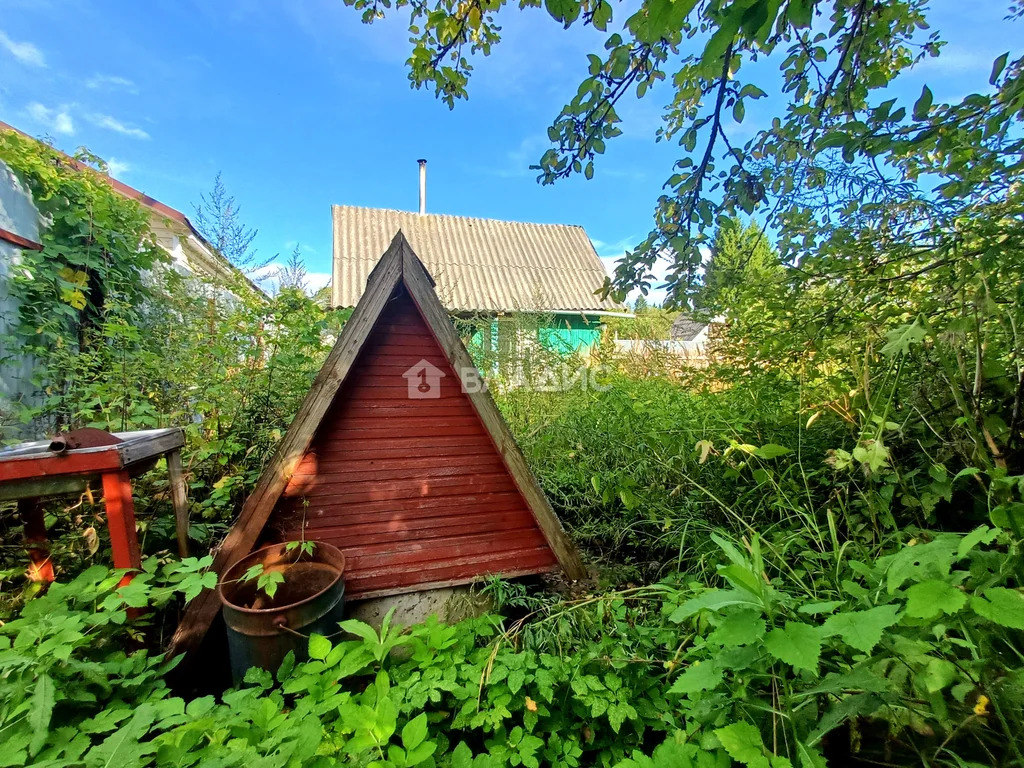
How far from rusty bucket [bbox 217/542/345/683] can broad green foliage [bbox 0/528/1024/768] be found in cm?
11

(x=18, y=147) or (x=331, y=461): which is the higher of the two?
(x=18, y=147)

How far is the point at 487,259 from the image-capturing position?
11336 millimetres

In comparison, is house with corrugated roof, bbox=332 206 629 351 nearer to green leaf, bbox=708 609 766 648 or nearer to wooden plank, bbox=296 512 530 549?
wooden plank, bbox=296 512 530 549

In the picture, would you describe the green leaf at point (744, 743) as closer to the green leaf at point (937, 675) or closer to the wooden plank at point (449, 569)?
the green leaf at point (937, 675)

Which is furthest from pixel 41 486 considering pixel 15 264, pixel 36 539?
pixel 15 264

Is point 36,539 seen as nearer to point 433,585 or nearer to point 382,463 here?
point 382,463

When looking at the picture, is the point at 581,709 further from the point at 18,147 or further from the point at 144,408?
the point at 18,147

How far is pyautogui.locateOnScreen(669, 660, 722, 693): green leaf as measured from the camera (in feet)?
2.81

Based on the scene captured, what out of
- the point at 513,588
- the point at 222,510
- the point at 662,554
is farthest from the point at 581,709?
the point at 222,510

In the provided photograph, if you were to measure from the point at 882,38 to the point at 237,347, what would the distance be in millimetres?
4509

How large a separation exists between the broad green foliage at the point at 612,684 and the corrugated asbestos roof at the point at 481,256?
8.07m

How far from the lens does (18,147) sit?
3432 millimetres

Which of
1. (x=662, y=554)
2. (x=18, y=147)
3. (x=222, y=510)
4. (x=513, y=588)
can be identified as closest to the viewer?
(x=513, y=588)
